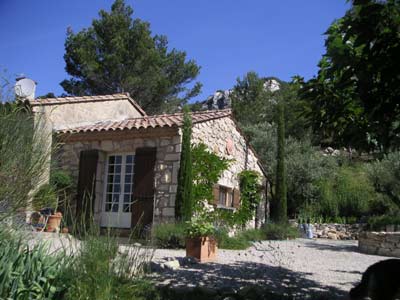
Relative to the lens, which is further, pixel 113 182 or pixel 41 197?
pixel 113 182

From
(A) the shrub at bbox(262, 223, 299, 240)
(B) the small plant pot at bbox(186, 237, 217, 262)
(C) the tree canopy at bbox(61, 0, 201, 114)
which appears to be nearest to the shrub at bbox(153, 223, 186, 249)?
(B) the small plant pot at bbox(186, 237, 217, 262)

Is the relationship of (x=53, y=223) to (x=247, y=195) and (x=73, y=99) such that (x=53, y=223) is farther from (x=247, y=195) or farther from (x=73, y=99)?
(x=247, y=195)

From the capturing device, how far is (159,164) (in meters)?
10.1

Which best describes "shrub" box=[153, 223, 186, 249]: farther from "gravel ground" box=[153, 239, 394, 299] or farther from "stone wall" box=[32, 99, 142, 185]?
"stone wall" box=[32, 99, 142, 185]

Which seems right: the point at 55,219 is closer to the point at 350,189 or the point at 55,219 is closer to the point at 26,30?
the point at 26,30

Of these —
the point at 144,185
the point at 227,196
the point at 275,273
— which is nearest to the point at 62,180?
the point at 144,185

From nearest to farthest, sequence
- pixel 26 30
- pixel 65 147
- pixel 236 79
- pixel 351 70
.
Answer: pixel 351 70 → pixel 26 30 → pixel 65 147 → pixel 236 79

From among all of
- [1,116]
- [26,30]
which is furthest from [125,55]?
[1,116]

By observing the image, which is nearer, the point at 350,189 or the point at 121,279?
the point at 121,279

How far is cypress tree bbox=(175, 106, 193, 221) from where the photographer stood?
9328 mm

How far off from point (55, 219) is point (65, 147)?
290 centimetres

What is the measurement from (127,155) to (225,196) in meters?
3.26

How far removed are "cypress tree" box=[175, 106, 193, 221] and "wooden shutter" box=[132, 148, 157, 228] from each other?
0.82 meters

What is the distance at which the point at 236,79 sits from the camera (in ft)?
95.5
